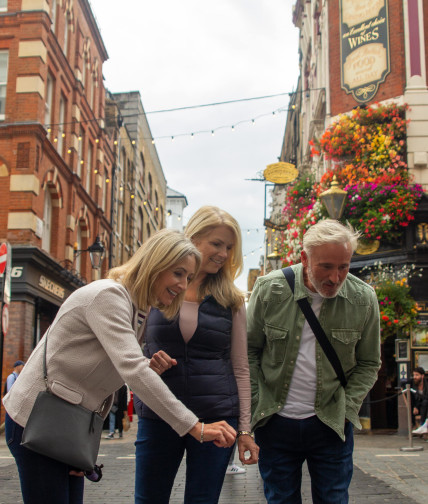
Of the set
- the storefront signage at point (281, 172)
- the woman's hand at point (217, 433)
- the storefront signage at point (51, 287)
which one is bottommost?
the woman's hand at point (217, 433)

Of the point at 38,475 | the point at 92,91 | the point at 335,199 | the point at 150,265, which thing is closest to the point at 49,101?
the point at 92,91

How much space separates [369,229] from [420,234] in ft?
3.98

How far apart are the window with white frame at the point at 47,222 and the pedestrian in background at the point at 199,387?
19.2m

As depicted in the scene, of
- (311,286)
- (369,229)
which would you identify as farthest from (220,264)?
(369,229)

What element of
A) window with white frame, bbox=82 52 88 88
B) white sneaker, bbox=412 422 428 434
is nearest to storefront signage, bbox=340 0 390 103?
white sneaker, bbox=412 422 428 434

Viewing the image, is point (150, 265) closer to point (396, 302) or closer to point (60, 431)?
point (60, 431)

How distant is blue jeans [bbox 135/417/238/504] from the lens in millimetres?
3189

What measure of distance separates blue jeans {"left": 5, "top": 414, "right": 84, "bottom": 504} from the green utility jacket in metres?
1.13

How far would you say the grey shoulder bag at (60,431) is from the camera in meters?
2.53

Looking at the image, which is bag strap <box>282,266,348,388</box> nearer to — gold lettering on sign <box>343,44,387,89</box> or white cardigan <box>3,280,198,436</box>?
white cardigan <box>3,280,198,436</box>

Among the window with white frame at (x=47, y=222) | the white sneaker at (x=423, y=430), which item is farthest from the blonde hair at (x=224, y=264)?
the window with white frame at (x=47, y=222)

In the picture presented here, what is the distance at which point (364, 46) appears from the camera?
18.3 meters

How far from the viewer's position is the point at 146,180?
154ft

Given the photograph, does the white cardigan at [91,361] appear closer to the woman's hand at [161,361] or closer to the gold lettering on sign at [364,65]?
the woman's hand at [161,361]
